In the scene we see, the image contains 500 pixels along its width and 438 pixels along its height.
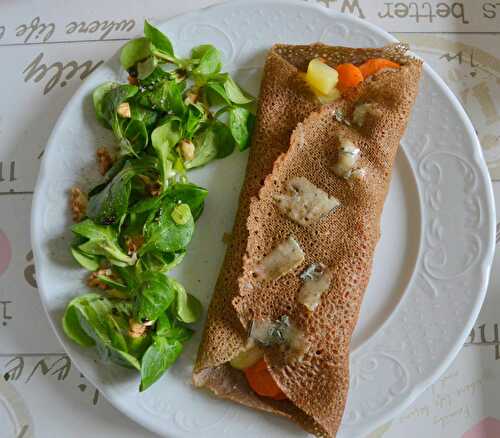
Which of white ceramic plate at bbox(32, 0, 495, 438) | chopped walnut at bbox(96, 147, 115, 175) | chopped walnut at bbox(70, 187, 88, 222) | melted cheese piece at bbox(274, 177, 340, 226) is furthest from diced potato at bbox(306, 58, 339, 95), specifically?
chopped walnut at bbox(70, 187, 88, 222)

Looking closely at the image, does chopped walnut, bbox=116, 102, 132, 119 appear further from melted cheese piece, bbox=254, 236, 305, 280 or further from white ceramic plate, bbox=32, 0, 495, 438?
melted cheese piece, bbox=254, 236, 305, 280

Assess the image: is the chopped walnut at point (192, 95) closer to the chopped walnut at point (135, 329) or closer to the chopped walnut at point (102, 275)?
the chopped walnut at point (102, 275)

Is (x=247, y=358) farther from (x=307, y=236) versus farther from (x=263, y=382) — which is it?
(x=307, y=236)

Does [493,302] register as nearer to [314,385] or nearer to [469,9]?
[314,385]

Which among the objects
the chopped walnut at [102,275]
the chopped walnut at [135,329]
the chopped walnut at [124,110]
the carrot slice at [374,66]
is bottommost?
the chopped walnut at [135,329]

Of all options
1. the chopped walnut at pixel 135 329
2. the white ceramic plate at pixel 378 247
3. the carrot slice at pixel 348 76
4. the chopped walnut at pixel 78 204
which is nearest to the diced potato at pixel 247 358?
the white ceramic plate at pixel 378 247

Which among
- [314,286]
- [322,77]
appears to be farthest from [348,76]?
[314,286]

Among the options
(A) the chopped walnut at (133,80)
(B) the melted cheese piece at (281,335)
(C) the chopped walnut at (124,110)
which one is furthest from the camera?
(A) the chopped walnut at (133,80)
